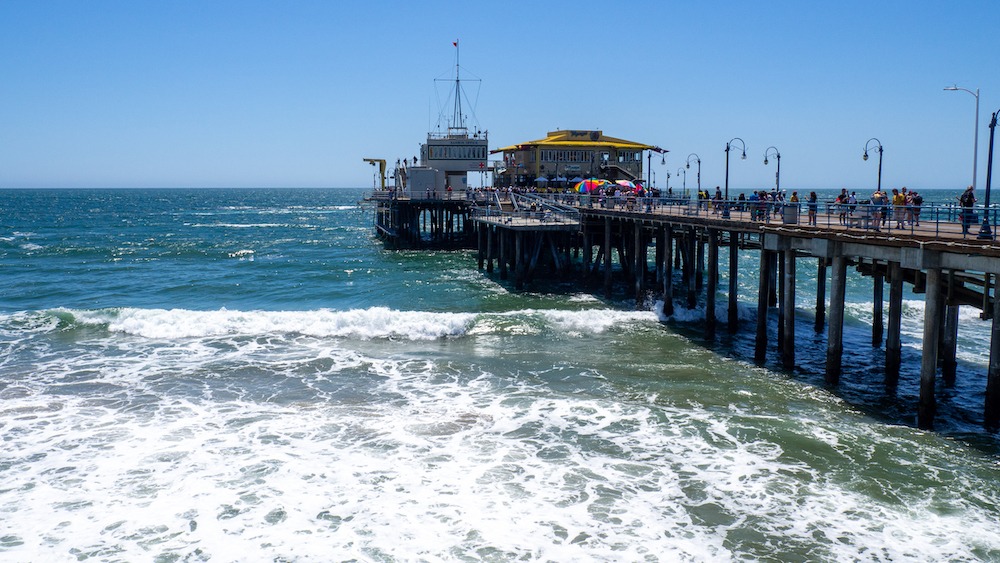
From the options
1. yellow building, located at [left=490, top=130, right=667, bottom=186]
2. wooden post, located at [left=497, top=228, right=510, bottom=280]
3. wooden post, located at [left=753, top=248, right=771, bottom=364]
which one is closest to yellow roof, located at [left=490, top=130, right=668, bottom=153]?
yellow building, located at [left=490, top=130, right=667, bottom=186]

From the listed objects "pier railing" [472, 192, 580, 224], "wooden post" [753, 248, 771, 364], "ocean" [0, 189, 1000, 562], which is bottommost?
"ocean" [0, 189, 1000, 562]

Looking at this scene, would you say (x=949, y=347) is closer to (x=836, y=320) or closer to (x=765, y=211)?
(x=836, y=320)

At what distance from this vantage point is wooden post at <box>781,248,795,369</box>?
19.8m

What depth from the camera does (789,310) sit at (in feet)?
65.2

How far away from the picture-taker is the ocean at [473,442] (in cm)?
1143

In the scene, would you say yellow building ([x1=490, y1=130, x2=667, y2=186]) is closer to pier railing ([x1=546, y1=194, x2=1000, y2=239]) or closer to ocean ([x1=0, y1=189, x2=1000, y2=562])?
pier railing ([x1=546, y1=194, x2=1000, y2=239])

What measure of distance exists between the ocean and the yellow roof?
28418mm

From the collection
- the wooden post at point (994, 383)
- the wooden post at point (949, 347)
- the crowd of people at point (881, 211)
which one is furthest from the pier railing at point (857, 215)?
the wooden post at point (949, 347)

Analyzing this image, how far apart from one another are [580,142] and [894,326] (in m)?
39.8

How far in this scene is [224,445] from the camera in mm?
14992

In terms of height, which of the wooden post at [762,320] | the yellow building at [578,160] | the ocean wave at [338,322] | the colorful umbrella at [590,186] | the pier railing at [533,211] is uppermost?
the yellow building at [578,160]

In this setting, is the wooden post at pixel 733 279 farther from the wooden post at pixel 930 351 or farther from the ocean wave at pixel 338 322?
the wooden post at pixel 930 351

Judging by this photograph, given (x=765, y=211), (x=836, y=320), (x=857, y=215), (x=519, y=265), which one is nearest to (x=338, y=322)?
(x=519, y=265)

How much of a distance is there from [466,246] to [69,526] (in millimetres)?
41679
